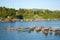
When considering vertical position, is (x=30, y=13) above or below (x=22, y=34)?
above

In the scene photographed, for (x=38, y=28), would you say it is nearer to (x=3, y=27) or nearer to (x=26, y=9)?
(x=26, y=9)

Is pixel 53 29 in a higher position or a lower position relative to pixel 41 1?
lower

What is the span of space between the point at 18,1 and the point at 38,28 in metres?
0.48

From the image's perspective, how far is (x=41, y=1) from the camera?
2.02 metres

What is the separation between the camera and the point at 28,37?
6.36ft

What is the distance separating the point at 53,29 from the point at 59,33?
101 millimetres

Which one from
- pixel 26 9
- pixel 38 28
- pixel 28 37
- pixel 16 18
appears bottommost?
pixel 28 37

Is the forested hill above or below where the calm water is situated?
above

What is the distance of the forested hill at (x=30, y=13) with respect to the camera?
6.52ft

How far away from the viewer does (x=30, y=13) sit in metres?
2.02

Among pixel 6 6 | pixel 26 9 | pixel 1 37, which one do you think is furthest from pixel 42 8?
pixel 1 37

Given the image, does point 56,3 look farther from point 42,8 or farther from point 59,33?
point 59,33

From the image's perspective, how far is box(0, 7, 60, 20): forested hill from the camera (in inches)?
78.3

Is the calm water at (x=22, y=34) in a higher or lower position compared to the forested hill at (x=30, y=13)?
lower
